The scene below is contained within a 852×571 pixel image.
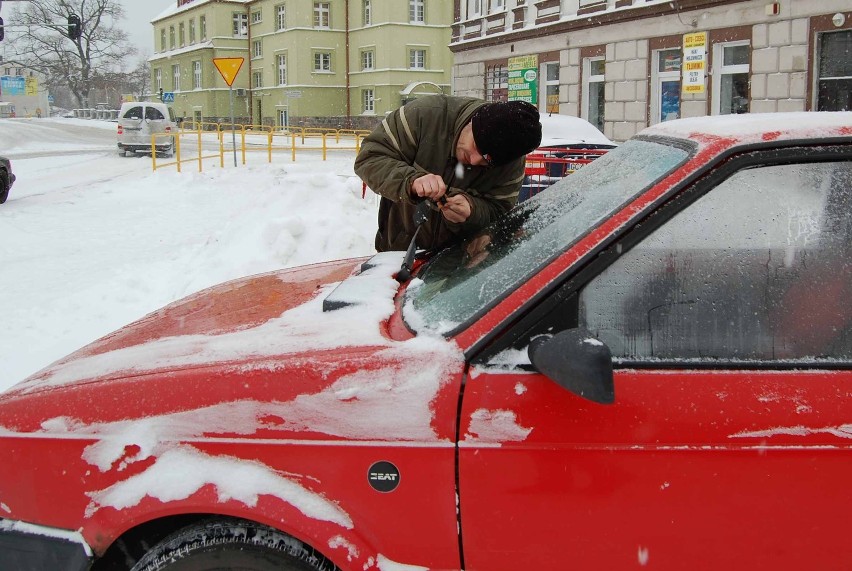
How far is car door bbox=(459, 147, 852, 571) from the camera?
69.3 inches

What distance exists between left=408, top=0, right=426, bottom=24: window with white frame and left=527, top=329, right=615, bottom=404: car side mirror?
45.1 metres

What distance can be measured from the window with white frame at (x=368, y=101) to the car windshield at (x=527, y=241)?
44.4 metres

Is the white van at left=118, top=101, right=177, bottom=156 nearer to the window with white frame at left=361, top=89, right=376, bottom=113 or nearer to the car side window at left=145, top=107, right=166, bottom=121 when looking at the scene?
the car side window at left=145, top=107, right=166, bottom=121

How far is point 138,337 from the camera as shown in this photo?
252 centimetres

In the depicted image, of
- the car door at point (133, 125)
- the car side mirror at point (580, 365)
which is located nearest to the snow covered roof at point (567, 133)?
the car side mirror at point (580, 365)

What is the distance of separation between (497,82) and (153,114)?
12.4m

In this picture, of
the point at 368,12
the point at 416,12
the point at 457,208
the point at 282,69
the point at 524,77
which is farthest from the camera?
the point at 282,69

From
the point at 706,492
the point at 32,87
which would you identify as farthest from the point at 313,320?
the point at 32,87

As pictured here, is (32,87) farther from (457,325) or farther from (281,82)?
(457,325)

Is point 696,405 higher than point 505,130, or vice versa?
point 505,130

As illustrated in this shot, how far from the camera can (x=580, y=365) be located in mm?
1649

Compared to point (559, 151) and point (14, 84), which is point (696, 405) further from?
point (14, 84)

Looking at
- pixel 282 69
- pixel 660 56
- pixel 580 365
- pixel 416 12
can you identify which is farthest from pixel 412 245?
pixel 282 69

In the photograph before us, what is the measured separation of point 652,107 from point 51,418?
68.3ft
